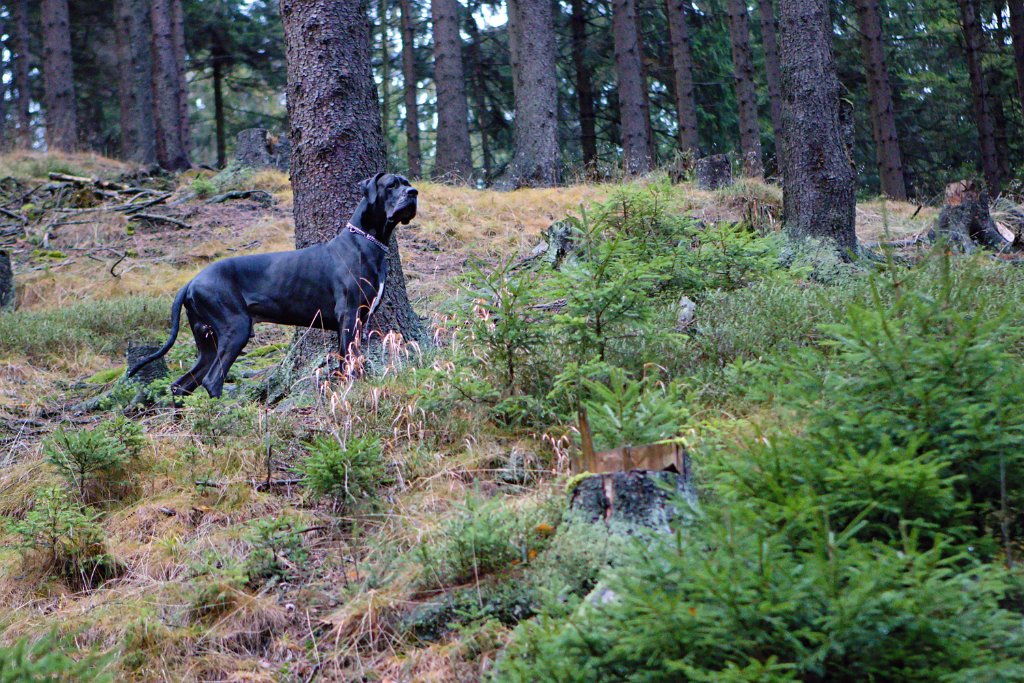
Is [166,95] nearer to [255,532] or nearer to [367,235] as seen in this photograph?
[367,235]

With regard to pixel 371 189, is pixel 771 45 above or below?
above

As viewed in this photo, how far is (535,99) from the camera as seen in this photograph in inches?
658

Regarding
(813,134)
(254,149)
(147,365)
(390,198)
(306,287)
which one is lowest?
(147,365)

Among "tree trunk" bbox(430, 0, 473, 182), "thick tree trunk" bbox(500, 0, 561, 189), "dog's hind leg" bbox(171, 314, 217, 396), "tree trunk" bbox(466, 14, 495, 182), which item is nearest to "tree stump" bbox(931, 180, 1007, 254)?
"thick tree trunk" bbox(500, 0, 561, 189)

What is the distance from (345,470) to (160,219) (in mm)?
10726

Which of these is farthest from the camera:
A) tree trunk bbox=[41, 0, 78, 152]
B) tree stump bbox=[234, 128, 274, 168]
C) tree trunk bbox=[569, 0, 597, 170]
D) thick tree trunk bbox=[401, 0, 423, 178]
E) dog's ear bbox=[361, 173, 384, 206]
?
tree trunk bbox=[569, 0, 597, 170]

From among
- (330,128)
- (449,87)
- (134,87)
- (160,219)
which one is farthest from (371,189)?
(134,87)

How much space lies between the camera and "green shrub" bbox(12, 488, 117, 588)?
4.96 meters

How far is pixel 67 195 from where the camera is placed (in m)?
15.7

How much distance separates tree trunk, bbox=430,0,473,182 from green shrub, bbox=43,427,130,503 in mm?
13972

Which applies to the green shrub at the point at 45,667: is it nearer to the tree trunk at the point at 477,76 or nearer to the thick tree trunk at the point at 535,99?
the thick tree trunk at the point at 535,99

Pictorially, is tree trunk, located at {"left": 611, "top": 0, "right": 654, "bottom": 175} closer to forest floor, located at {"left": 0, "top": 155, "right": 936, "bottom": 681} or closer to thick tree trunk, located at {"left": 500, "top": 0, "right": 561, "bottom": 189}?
thick tree trunk, located at {"left": 500, "top": 0, "right": 561, "bottom": 189}

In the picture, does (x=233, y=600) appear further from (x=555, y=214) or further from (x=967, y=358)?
(x=555, y=214)

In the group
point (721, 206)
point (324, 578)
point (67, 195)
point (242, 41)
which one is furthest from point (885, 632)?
point (242, 41)
